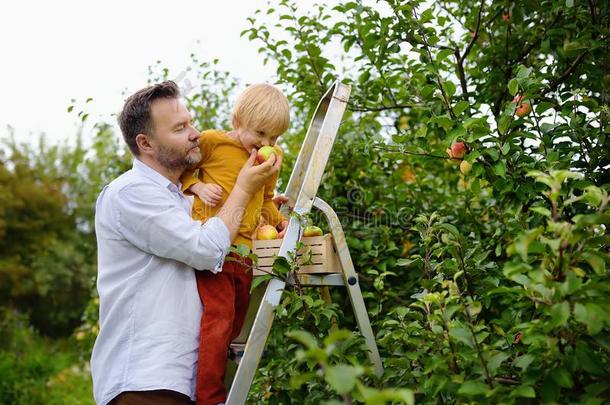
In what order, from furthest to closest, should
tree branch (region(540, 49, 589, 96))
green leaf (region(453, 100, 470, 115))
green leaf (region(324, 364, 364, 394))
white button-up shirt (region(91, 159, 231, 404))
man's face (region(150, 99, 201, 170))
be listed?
tree branch (region(540, 49, 589, 96)) < man's face (region(150, 99, 201, 170)) < green leaf (region(453, 100, 470, 115)) < white button-up shirt (region(91, 159, 231, 404)) < green leaf (region(324, 364, 364, 394))

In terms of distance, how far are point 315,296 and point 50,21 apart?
8.51 meters

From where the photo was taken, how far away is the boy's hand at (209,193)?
2.37 metres

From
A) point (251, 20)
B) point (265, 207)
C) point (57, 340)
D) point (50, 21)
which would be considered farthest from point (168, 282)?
point (57, 340)

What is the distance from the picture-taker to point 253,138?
245 cm

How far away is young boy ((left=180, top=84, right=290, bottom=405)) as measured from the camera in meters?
2.27

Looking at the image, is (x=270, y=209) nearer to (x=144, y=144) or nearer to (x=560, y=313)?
(x=144, y=144)

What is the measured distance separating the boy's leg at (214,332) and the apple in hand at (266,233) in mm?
177

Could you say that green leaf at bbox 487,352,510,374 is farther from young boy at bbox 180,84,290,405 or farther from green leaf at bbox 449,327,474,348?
young boy at bbox 180,84,290,405

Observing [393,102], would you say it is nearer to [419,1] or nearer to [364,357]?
[419,1]

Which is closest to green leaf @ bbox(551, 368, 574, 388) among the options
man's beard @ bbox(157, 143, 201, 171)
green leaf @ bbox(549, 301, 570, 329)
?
green leaf @ bbox(549, 301, 570, 329)

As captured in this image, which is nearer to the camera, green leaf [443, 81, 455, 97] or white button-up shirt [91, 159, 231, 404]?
white button-up shirt [91, 159, 231, 404]

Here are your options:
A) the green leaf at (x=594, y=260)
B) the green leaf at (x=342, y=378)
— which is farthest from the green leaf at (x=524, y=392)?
the green leaf at (x=342, y=378)

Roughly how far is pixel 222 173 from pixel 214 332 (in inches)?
23.3

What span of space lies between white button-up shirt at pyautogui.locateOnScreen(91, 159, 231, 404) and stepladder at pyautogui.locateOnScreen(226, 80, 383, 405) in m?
0.18
